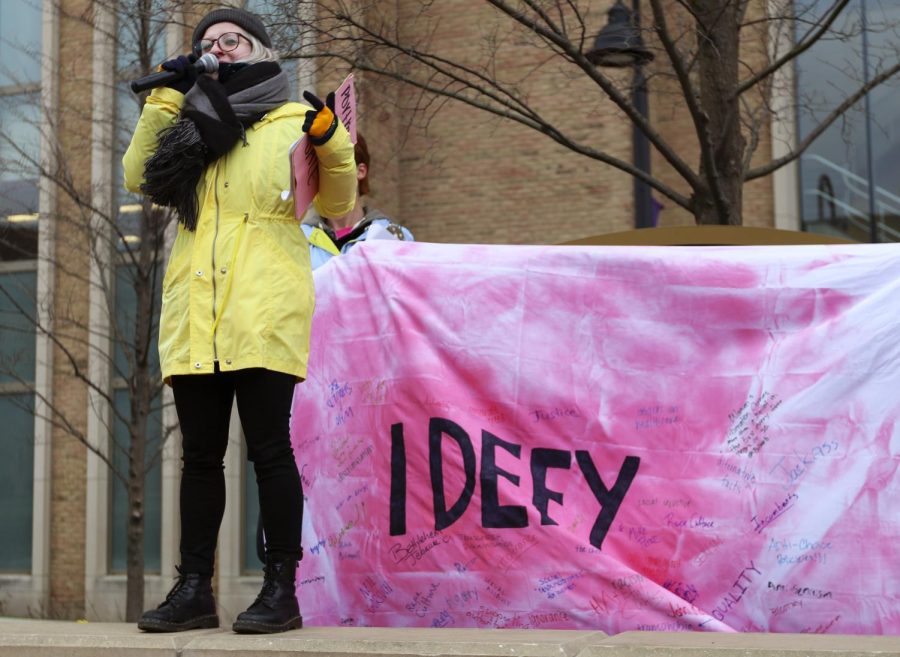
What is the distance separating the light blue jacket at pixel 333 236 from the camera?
5266 mm

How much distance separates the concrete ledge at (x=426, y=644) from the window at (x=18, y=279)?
33.8 feet

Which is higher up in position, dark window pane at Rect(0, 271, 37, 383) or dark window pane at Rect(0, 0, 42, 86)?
dark window pane at Rect(0, 0, 42, 86)

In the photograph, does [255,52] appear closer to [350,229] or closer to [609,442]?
[350,229]

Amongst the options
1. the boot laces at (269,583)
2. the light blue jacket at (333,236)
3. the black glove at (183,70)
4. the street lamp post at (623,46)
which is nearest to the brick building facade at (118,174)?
the street lamp post at (623,46)

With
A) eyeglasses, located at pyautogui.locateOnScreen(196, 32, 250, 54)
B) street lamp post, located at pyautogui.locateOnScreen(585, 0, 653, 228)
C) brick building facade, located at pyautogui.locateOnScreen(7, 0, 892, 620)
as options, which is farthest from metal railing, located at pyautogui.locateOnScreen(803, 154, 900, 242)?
eyeglasses, located at pyautogui.locateOnScreen(196, 32, 250, 54)

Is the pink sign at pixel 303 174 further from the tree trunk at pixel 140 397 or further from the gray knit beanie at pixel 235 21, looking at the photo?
the tree trunk at pixel 140 397

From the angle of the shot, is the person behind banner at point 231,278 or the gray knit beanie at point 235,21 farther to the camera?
the gray knit beanie at point 235,21

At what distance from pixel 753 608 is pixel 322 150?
1942mm

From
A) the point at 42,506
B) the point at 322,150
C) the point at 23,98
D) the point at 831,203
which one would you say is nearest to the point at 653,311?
the point at 322,150

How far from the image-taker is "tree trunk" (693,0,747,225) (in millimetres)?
7738

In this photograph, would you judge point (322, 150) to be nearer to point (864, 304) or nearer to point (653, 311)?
point (653, 311)

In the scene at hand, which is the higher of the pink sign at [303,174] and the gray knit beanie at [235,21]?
the gray knit beanie at [235,21]

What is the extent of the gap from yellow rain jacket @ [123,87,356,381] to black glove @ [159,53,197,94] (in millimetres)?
23

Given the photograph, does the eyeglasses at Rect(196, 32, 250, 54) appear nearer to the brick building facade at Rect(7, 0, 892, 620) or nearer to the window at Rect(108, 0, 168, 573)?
the window at Rect(108, 0, 168, 573)
